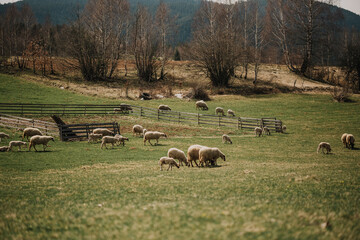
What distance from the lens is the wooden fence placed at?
3269 cm

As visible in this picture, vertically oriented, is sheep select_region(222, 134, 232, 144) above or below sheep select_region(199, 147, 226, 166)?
below

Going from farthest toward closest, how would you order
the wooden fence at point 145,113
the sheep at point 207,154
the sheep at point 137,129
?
the wooden fence at point 145,113 < the sheep at point 137,129 < the sheep at point 207,154

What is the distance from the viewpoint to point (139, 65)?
203 feet

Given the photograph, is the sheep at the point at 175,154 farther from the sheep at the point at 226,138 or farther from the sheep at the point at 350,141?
the sheep at the point at 350,141

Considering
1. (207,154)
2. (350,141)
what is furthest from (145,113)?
(207,154)

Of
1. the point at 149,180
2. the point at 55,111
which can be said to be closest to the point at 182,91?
the point at 55,111

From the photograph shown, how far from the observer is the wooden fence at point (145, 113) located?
32691mm

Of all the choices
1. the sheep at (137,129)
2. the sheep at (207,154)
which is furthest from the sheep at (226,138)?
the sheep at (207,154)

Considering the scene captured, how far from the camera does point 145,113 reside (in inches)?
1554

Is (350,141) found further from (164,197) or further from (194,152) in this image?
(164,197)

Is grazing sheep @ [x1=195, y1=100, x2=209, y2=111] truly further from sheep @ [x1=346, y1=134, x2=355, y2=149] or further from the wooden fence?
sheep @ [x1=346, y1=134, x2=355, y2=149]

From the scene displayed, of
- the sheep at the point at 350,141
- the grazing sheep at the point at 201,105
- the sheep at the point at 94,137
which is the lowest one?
the sheep at the point at 94,137

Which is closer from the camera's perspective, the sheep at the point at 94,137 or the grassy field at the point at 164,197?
the grassy field at the point at 164,197

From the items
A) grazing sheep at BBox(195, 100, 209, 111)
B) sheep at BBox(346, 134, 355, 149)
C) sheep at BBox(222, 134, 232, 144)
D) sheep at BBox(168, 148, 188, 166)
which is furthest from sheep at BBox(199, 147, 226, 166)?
grazing sheep at BBox(195, 100, 209, 111)
